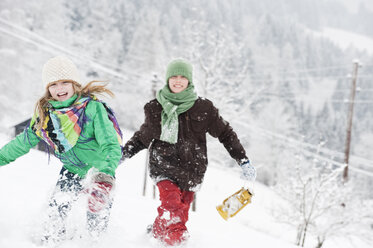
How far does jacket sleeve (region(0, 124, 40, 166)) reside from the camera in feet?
8.11

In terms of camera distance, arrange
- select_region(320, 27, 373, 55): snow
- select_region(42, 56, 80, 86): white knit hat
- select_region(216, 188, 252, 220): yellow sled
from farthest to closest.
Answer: select_region(320, 27, 373, 55): snow
select_region(216, 188, 252, 220): yellow sled
select_region(42, 56, 80, 86): white knit hat

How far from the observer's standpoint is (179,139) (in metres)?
2.86

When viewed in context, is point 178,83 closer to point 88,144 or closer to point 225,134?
point 225,134

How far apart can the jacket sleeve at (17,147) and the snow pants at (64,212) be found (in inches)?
13.9

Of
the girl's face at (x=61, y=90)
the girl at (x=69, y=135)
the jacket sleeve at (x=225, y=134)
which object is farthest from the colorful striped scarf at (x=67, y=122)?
the jacket sleeve at (x=225, y=134)

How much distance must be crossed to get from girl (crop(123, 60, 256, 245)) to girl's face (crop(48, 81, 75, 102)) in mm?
768

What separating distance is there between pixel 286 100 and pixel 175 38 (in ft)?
74.1

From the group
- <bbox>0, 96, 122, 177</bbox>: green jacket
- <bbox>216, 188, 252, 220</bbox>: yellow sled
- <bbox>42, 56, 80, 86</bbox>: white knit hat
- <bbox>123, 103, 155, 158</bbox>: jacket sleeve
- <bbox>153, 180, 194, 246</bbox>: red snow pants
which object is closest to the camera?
<bbox>0, 96, 122, 177</bbox>: green jacket

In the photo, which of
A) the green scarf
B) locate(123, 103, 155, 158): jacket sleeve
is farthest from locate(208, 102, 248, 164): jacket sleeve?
locate(123, 103, 155, 158): jacket sleeve

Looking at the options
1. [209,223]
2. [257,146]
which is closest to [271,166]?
[257,146]

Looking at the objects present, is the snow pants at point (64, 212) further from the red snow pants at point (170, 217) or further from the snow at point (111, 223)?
the red snow pants at point (170, 217)

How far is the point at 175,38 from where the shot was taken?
192 feet

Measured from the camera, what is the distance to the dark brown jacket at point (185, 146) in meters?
2.86

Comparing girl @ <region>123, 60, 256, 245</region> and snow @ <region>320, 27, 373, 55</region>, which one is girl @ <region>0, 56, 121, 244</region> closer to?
girl @ <region>123, 60, 256, 245</region>
